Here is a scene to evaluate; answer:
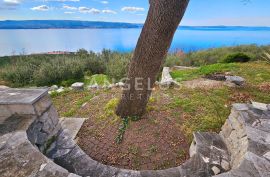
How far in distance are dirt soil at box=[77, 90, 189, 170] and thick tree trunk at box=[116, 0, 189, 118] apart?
32cm

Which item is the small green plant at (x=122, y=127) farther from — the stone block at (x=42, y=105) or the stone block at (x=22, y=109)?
the stone block at (x=22, y=109)

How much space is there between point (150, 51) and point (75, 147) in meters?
1.79

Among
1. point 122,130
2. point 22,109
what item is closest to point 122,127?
point 122,130

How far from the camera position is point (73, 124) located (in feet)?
12.5

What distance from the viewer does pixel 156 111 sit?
3.97m

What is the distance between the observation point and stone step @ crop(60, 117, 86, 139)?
11.7 feet

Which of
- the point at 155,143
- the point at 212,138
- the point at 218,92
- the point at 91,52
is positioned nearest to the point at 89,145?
the point at 155,143

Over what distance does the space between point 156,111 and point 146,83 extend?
0.91 metres

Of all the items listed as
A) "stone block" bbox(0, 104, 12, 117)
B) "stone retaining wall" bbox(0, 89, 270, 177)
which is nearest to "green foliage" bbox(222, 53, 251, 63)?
"stone retaining wall" bbox(0, 89, 270, 177)

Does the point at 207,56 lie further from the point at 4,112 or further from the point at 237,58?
the point at 4,112

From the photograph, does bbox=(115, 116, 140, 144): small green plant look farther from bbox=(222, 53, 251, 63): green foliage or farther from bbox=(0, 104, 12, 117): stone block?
bbox=(222, 53, 251, 63): green foliage

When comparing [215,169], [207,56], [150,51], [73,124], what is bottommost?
[73,124]

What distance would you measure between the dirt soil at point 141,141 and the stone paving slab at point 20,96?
114 centimetres

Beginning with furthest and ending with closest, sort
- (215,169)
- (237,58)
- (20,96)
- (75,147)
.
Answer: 1. (237,58)
2. (75,147)
3. (20,96)
4. (215,169)
